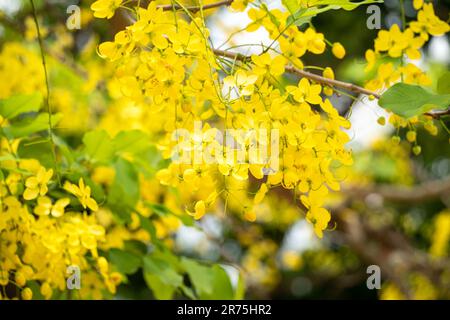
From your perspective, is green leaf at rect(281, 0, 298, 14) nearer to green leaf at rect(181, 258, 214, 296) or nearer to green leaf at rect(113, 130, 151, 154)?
green leaf at rect(113, 130, 151, 154)

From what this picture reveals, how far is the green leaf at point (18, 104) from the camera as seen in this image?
1.15m

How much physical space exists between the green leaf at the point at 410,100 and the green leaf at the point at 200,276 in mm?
550

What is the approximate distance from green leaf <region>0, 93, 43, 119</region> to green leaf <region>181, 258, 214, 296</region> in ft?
1.34

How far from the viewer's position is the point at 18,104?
1.15 m

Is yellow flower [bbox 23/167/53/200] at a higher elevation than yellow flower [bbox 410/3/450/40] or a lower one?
lower

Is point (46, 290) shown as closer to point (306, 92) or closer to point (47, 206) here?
point (47, 206)

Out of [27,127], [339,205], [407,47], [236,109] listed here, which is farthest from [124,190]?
[339,205]

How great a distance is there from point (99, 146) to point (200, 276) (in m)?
0.31

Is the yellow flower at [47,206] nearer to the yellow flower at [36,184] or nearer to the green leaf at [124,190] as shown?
the yellow flower at [36,184]

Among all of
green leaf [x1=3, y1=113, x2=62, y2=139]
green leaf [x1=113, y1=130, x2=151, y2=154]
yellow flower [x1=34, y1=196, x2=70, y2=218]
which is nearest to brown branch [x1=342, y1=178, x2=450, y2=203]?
green leaf [x1=113, y1=130, x2=151, y2=154]

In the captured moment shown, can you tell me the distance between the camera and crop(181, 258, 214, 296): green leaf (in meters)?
1.26

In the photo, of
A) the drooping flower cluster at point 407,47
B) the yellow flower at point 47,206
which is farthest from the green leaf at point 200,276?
the drooping flower cluster at point 407,47

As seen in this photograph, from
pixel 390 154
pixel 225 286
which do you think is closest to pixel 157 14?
pixel 225 286

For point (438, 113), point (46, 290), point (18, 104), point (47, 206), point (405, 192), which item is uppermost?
point (405, 192)
